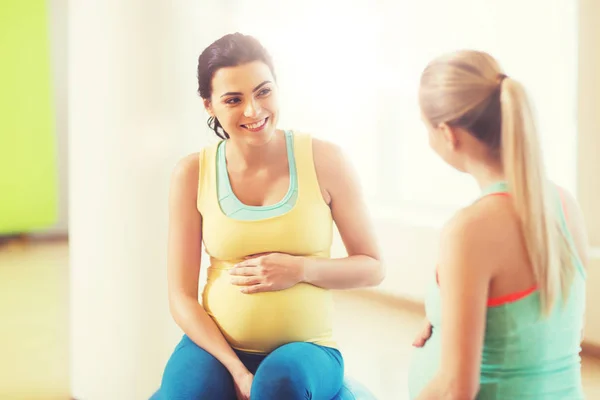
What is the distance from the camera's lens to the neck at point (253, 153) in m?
1.16

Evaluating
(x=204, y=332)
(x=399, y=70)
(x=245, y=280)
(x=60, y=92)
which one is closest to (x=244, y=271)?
(x=245, y=280)

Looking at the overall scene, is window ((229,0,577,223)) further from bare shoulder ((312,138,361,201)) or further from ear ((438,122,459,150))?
ear ((438,122,459,150))

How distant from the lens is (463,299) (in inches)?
32.9

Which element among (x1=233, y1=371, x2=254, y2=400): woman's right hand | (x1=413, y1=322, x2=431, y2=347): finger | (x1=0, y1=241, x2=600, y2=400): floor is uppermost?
(x1=413, y1=322, x2=431, y2=347): finger

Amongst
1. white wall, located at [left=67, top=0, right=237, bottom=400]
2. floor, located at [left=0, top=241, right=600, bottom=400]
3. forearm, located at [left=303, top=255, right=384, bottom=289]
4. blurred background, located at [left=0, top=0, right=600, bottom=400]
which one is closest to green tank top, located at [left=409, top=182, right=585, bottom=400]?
forearm, located at [left=303, top=255, right=384, bottom=289]

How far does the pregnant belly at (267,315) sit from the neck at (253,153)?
182 millimetres

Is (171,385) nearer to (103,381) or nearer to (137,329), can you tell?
(137,329)

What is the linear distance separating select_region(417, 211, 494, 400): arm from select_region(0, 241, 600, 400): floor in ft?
3.08

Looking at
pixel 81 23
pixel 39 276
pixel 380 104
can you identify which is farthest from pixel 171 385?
pixel 39 276

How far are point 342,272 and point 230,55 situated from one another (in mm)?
389

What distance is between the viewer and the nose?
1076 mm

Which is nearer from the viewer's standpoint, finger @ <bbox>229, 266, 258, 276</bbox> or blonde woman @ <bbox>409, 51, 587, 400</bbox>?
blonde woman @ <bbox>409, 51, 587, 400</bbox>

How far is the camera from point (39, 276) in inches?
135

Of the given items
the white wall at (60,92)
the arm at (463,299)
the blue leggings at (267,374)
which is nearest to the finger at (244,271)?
the blue leggings at (267,374)
